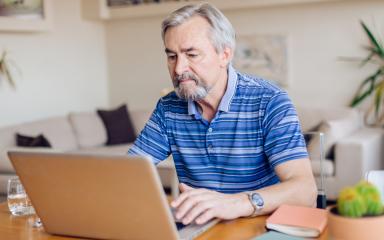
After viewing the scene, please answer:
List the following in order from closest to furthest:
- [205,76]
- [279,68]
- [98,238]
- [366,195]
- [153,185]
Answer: [366,195], [153,185], [98,238], [205,76], [279,68]

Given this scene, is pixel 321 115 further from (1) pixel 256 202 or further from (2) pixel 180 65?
(1) pixel 256 202

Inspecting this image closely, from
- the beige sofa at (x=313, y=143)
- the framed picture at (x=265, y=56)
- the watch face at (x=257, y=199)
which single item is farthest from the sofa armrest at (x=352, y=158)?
the watch face at (x=257, y=199)

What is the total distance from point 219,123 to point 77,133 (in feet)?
12.0

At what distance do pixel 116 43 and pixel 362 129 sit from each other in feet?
9.16

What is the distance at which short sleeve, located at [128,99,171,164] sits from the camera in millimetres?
1958

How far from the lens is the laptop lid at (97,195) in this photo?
123cm

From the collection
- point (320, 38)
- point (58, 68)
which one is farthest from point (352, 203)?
point (58, 68)

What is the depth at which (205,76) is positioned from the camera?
1819 mm

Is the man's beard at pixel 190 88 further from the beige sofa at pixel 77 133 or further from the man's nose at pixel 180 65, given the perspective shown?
the beige sofa at pixel 77 133

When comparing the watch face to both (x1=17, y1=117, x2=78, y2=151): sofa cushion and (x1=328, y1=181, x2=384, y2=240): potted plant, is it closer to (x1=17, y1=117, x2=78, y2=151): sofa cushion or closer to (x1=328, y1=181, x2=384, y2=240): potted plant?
(x1=328, y1=181, x2=384, y2=240): potted plant

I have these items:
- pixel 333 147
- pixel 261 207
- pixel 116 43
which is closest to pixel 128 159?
pixel 261 207

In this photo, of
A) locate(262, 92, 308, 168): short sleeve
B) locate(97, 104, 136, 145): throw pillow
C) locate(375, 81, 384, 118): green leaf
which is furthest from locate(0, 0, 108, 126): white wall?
locate(262, 92, 308, 168): short sleeve

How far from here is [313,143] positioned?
4.04m

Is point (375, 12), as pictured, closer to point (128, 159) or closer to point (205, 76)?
point (205, 76)
